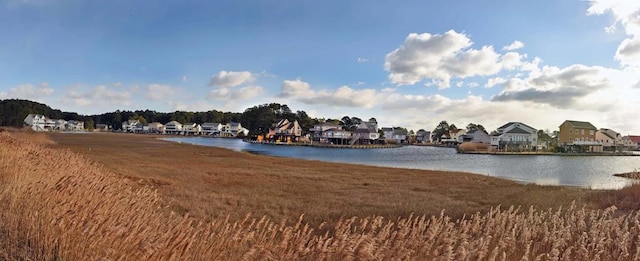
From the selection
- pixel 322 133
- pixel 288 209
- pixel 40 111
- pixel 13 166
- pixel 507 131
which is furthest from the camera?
pixel 40 111

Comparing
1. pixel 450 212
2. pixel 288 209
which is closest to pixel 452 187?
pixel 450 212

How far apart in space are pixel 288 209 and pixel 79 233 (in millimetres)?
9152

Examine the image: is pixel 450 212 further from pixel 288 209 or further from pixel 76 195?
pixel 76 195

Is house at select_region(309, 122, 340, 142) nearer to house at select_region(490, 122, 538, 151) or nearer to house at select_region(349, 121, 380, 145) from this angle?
house at select_region(349, 121, 380, 145)

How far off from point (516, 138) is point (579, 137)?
19938 mm

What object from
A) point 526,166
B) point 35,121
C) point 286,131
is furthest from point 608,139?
point 35,121

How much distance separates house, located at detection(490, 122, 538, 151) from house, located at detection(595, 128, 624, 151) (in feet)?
82.7

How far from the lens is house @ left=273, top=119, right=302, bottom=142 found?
14925 centimetres

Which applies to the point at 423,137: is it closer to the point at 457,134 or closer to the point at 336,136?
the point at 457,134

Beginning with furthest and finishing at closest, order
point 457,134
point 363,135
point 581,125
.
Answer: point 457,134 → point 363,135 → point 581,125

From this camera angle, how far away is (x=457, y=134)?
165250 millimetres

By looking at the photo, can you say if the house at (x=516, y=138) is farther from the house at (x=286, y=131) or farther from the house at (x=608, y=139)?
the house at (x=286, y=131)

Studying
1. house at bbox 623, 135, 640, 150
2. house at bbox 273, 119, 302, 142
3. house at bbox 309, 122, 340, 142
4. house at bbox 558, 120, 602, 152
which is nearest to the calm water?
house at bbox 558, 120, 602, 152

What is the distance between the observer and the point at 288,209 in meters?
12.8
